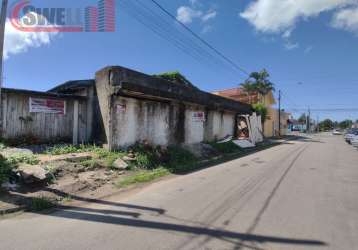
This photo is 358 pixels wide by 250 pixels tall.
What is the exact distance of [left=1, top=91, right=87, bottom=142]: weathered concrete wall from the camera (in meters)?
11.0

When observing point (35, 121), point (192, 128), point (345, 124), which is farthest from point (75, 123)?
point (345, 124)

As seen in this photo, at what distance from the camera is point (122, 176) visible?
9648 mm

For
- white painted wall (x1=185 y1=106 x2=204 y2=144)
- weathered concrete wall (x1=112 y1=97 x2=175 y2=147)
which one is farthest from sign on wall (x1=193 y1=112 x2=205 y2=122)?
weathered concrete wall (x1=112 y1=97 x2=175 y2=147)

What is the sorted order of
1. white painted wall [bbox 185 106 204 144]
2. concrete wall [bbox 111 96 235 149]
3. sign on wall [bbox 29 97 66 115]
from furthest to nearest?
1. white painted wall [bbox 185 106 204 144]
2. concrete wall [bbox 111 96 235 149]
3. sign on wall [bbox 29 97 66 115]

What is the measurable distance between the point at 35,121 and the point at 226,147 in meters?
12.3

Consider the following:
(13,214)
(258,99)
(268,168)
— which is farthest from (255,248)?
(258,99)

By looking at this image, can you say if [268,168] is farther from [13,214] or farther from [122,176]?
[13,214]

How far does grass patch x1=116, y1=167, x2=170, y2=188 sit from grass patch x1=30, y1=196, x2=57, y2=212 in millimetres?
2287

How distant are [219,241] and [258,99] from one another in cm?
4008

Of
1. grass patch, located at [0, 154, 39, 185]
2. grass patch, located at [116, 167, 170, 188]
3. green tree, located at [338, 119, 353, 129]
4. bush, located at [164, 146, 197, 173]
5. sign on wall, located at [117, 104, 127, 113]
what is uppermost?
green tree, located at [338, 119, 353, 129]

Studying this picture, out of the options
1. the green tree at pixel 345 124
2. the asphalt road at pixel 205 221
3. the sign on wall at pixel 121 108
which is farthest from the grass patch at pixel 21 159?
the green tree at pixel 345 124

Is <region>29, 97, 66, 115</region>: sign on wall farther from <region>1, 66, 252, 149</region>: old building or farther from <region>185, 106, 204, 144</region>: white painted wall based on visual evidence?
<region>185, 106, 204, 144</region>: white painted wall

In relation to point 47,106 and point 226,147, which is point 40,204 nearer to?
point 47,106

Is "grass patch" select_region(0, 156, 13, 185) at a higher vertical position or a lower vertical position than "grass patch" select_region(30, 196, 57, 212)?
higher
